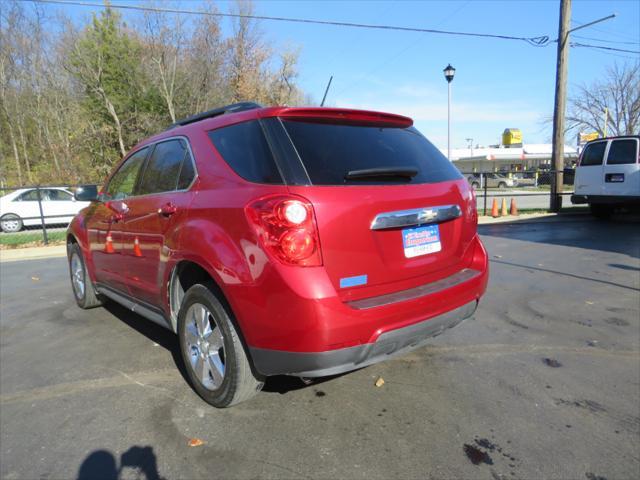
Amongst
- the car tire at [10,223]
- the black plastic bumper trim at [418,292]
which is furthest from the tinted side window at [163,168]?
the car tire at [10,223]

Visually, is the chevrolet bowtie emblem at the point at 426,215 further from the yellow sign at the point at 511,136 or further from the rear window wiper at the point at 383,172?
the yellow sign at the point at 511,136

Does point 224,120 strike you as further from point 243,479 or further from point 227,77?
point 227,77

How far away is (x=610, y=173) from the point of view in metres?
11.3

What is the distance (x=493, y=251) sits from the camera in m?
8.29

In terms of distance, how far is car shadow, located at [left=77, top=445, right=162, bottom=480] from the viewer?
90.0 inches

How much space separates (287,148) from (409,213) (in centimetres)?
81

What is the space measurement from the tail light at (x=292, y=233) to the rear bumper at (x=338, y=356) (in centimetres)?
48

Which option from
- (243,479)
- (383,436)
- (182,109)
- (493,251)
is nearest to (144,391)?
(243,479)

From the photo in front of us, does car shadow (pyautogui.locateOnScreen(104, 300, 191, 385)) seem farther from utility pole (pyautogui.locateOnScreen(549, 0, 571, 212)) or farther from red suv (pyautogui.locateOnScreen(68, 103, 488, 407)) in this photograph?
utility pole (pyautogui.locateOnScreen(549, 0, 571, 212))

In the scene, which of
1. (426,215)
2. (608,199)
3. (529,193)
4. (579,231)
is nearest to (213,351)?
(426,215)

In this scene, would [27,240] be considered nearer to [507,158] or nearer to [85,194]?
[85,194]

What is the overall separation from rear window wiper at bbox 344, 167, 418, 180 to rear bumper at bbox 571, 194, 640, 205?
10624mm

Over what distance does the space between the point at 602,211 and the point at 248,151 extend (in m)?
13.2

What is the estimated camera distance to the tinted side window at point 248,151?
8.14ft
